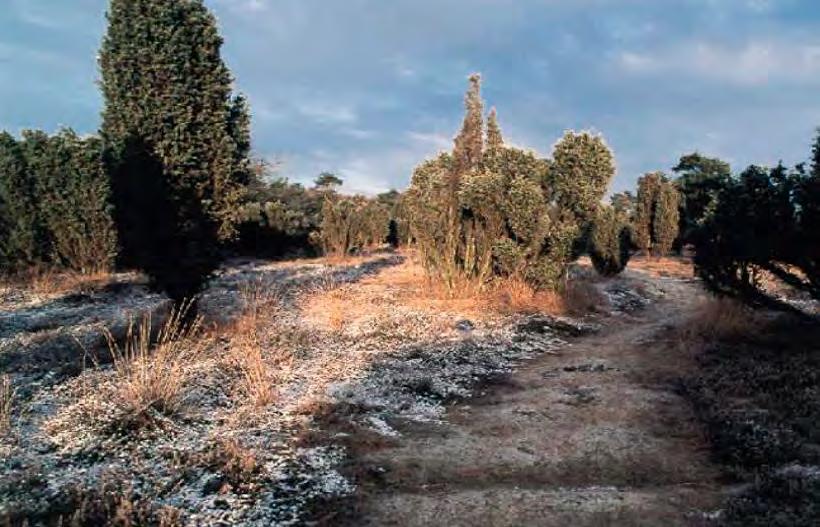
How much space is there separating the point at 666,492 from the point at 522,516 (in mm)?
1244

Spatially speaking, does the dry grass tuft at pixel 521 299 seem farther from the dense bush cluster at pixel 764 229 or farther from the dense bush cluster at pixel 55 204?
the dense bush cluster at pixel 55 204

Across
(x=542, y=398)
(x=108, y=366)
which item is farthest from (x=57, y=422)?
(x=542, y=398)

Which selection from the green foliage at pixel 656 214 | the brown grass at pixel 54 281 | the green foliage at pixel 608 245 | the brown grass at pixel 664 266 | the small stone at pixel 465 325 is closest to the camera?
the small stone at pixel 465 325

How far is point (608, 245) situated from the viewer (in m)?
18.2

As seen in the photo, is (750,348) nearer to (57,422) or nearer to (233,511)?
(233,511)

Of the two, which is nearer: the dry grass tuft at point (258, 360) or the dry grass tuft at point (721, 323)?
the dry grass tuft at point (258, 360)

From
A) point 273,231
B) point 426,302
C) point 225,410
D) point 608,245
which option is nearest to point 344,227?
point 273,231

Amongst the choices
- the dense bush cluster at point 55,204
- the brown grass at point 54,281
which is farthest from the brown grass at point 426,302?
the dense bush cluster at point 55,204

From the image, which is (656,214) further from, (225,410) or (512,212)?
(225,410)

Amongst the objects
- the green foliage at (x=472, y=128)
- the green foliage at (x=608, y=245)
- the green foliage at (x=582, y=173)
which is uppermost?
the green foliage at (x=472, y=128)

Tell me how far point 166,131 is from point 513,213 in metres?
7.02

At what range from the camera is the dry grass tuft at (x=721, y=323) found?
9852mm

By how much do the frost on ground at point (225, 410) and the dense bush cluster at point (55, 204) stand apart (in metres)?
3.63

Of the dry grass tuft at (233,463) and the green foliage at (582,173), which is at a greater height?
the green foliage at (582,173)
